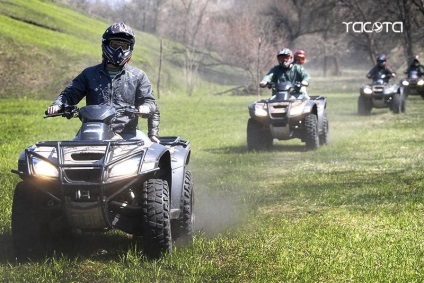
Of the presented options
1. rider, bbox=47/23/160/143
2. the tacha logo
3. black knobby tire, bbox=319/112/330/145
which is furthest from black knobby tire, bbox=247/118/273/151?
the tacha logo

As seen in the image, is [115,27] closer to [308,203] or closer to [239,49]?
[308,203]

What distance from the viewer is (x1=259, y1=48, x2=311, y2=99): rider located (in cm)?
1456

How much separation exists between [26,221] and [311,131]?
9.04 meters

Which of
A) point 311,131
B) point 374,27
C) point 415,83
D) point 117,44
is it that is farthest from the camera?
point 374,27

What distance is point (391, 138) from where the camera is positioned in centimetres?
1616

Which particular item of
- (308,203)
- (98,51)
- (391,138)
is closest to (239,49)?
(98,51)

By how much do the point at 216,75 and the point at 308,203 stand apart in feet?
229

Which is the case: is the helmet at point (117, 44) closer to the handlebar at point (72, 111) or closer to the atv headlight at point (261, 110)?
→ the handlebar at point (72, 111)

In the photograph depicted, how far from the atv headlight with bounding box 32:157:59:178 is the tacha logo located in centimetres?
4828

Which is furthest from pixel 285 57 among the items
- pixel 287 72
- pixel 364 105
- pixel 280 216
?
pixel 364 105

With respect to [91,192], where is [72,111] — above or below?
above

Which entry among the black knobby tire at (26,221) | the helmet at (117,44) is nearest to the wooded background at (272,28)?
the helmet at (117,44)

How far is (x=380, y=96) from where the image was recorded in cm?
2380

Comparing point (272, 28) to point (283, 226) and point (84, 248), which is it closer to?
point (283, 226)
